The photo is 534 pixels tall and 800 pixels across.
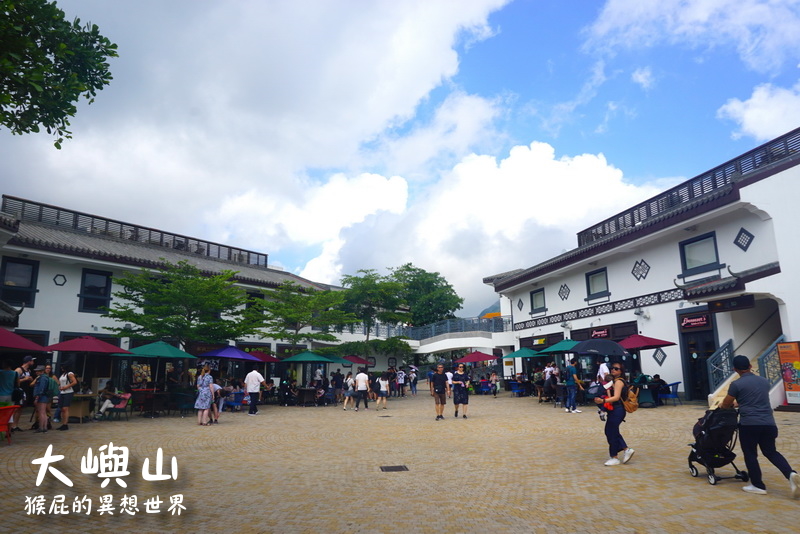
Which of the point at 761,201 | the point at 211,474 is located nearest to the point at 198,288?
the point at 211,474

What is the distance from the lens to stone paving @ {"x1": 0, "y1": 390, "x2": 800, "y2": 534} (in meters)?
5.43

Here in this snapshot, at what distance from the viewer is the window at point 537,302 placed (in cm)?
2877

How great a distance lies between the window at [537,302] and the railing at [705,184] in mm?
3907

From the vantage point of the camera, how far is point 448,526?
532 cm

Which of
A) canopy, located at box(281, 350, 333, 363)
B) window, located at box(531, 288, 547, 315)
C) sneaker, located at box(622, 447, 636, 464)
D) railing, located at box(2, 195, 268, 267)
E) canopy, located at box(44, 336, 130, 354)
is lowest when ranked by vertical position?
sneaker, located at box(622, 447, 636, 464)

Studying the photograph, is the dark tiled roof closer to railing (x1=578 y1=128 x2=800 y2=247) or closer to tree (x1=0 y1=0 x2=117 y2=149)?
tree (x1=0 y1=0 x2=117 y2=149)

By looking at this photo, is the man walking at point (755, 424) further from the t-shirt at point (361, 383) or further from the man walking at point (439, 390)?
the t-shirt at point (361, 383)

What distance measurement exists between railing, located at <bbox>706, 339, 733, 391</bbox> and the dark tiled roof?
22559 mm

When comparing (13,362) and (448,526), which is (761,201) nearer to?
(448,526)

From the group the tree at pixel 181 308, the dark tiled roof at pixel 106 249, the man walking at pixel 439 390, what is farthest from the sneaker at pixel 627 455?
the dark tiled roof at pixel 106 249

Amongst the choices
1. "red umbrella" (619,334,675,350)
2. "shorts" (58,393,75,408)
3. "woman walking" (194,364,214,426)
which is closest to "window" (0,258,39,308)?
"shorts" (58,393,75,408)

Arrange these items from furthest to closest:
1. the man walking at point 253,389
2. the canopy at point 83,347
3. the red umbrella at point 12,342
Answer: the man walking at point 253,389 → the canopy at point 83,347 → the red umbrella at point 12,342

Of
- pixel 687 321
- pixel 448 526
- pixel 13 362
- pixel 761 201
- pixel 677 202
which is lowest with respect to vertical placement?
pixel 448 526

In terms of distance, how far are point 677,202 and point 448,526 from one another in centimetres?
1997
